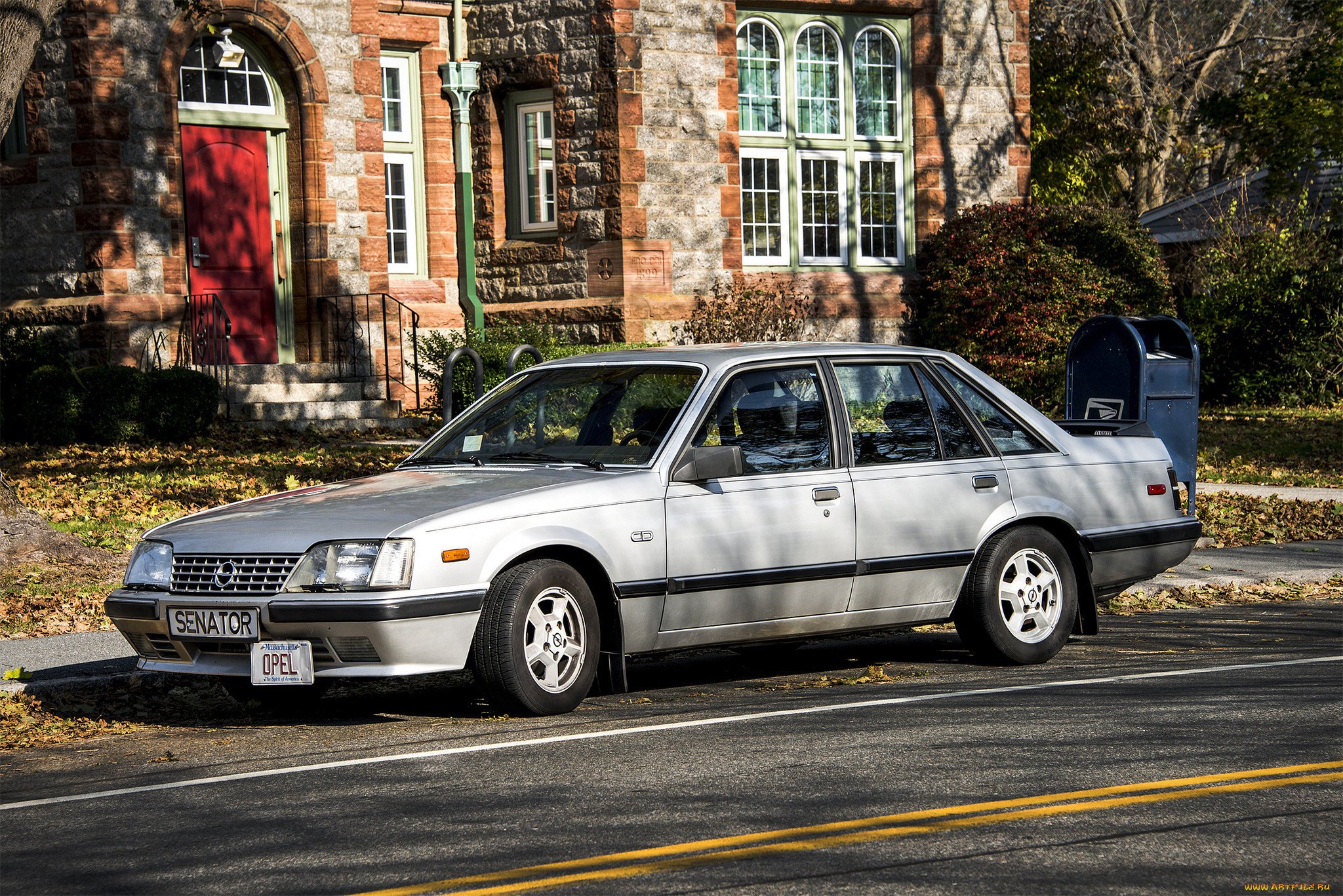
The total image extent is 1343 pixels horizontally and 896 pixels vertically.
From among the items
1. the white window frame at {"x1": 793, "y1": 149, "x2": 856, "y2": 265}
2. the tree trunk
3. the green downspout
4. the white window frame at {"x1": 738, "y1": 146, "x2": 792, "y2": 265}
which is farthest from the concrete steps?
the tree trunk

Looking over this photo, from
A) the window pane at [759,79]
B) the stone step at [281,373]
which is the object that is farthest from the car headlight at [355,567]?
the window pane at [759,79]

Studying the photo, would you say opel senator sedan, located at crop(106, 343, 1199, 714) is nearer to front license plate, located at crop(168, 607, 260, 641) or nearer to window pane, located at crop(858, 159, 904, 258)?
front license plate, located at crop(168, 607, 260, 641)

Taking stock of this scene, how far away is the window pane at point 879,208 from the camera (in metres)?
22.4

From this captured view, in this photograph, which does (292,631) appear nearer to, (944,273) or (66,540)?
(66,540)

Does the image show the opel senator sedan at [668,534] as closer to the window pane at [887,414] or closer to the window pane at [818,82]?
the window pane at [887,414]

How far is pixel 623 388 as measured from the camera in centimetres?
781

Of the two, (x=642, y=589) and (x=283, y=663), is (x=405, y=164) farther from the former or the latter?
(x=283, y=663)

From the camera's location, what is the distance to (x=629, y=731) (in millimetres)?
6609

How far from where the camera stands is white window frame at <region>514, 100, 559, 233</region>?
834 inches

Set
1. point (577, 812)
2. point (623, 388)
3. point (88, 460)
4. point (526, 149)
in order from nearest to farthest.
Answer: point (577, 812) < point (623, 388) < point (88, 460) < point (526, 149)

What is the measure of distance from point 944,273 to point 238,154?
30.2 feet

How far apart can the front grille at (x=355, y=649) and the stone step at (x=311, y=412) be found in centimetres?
1201

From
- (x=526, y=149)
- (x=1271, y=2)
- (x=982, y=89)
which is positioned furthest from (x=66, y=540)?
(x=1271, y=2)

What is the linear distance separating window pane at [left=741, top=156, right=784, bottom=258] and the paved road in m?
14.0
